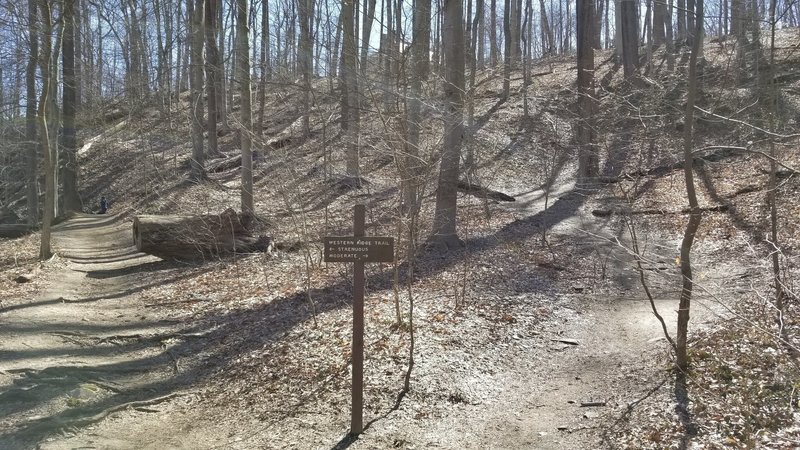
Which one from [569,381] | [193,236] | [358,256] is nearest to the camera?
[358,256]

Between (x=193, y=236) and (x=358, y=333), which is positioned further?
(x=193, y=236)

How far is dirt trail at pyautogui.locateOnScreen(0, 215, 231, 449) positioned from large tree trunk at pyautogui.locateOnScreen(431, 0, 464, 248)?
569cm

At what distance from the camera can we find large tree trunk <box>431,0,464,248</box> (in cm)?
1159

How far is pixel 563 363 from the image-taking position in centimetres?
751

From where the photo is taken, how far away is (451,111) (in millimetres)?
11461

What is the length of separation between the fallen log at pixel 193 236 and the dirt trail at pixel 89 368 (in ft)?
2.80

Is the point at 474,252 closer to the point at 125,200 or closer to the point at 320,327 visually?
the point at 320,327

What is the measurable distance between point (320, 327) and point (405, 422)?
9.87 ft

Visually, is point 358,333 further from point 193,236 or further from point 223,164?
point 223,164

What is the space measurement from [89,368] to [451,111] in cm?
755

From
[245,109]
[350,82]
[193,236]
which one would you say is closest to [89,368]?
[193,236]

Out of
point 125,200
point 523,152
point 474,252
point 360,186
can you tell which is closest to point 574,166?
point 523,152

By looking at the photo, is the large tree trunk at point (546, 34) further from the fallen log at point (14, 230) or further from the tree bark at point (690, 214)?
the tree bark at point (690, 214)

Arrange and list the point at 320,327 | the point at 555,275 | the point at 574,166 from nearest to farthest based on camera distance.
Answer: the point at 320,327 → the point at 555,275 → the point at 574,166
